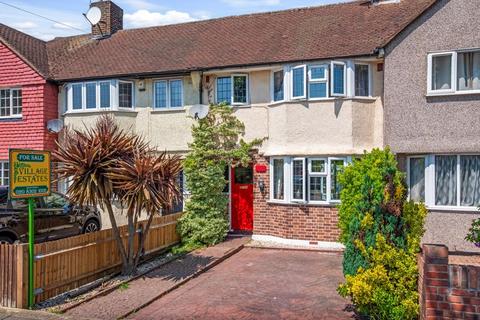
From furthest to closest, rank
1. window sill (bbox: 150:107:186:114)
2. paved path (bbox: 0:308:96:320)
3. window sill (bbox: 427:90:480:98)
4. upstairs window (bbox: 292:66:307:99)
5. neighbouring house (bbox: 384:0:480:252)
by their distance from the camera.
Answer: window sill (bbox: 150:107:186:114), upstairs window (bbox: 292:66:307:99), neighbouring house (bbox: 384:0:480:252), window sill (bbox: 427:90:480:98), paved path (bbox: 0:308:96:320)

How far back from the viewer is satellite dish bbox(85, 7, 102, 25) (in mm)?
18969

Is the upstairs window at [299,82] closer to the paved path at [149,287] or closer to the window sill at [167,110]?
the window sill at [167,110]

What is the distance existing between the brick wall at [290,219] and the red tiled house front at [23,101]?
8.13 m

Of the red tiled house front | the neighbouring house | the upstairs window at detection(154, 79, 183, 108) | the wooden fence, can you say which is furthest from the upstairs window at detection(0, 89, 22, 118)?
the neighbouring house

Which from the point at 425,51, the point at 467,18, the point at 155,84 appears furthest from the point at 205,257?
the point at 467,18

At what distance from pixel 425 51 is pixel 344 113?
2608 mm

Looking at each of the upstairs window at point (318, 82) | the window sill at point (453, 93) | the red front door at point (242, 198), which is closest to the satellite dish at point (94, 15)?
the red front door at point (242, 198)

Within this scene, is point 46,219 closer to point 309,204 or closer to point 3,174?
point 3,174

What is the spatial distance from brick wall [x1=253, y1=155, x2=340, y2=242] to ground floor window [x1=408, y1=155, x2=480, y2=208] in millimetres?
2366

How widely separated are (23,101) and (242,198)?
9.01m

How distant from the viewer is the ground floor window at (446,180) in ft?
37.7

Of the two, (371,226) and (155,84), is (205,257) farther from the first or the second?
(155,84)

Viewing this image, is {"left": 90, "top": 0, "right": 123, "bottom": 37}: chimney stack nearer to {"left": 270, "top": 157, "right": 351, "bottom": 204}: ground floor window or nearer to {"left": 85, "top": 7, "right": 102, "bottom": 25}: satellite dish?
{"left": 85, "top": 7, "right": 102, "bottom": 25}: satellite dish

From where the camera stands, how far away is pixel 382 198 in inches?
257
